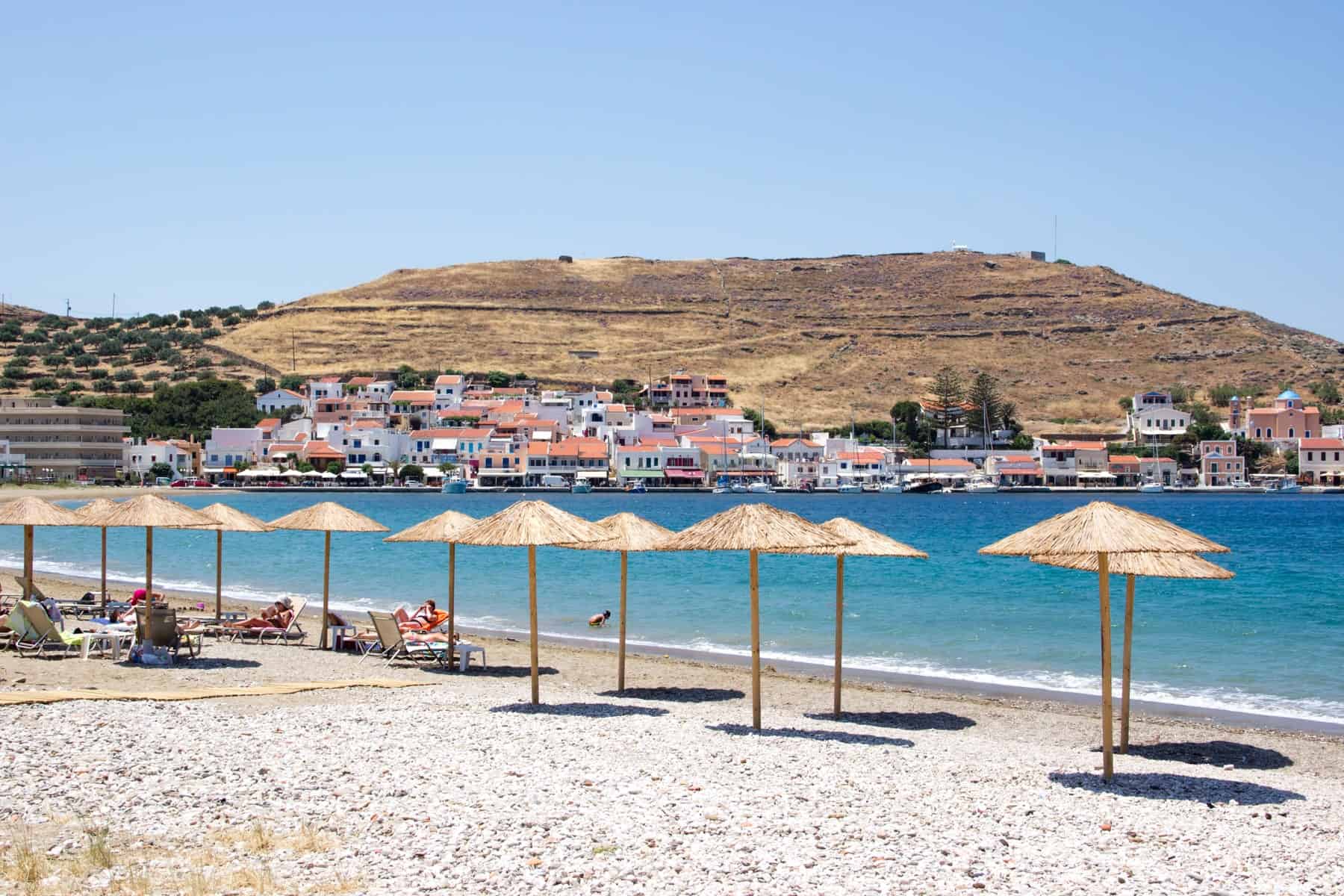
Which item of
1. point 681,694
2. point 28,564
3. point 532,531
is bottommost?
point 681,694

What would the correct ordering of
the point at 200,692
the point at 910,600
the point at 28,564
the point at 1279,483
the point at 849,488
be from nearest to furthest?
the point at 200,692
the point at 28,564
the point at 910,600
the point at 849,488
the point at 1279,483

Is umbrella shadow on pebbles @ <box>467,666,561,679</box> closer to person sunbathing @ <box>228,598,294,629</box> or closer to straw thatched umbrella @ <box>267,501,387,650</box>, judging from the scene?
straw thatched umbrella @ <box>267,501,387,650</box>

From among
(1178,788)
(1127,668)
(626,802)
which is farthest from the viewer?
(1127,668)

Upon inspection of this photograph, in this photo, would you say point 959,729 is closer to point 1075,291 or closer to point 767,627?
point 767,627

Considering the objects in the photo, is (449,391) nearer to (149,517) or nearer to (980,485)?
(980,485)

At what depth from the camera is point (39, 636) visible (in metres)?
13.5

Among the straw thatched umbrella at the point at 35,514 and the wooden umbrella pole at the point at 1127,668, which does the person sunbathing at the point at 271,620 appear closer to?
the straw thatched umbrella at the point at 35,514

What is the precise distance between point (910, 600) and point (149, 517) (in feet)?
49.3

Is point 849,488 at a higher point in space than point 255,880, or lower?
higher

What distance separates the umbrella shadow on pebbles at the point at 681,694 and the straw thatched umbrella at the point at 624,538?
207 millimetres

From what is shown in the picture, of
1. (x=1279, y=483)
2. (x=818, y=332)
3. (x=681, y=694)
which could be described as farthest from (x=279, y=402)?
(x=681, y=694)

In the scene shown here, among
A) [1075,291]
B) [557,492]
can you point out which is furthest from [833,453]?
[1075,291]

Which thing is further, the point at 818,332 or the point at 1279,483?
the point at 818,332

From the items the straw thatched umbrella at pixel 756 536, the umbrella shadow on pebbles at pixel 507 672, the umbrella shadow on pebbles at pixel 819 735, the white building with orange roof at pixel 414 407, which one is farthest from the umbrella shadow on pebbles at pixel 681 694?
the white building with orange roof at pixel 414 407
